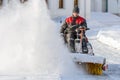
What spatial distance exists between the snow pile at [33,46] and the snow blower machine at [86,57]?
34cm

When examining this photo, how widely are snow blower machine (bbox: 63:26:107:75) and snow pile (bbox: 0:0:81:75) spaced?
0.34 meters

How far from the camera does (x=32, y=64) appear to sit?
10.6 metres

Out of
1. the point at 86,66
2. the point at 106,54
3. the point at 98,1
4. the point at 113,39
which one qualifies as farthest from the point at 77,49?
the point at 98,1

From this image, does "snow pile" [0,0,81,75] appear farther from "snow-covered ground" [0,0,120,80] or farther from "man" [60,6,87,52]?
"man" [60,6,87,52]

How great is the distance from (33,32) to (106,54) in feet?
17.7

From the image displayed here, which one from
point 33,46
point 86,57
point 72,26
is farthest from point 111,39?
point 86,57

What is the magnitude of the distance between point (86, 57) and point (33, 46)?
1.33 metres

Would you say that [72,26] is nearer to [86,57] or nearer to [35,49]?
[35,49]

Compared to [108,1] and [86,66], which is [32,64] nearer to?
[86,66]

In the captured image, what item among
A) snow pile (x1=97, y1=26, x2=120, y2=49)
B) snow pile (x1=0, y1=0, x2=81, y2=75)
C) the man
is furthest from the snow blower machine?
snow pile (x1=97, y1=26, x2=120, y2=49)

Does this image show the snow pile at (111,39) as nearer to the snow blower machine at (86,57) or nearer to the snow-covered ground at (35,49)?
the snow blower machine at (86,57)

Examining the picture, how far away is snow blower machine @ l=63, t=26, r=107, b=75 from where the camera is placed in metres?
10.2

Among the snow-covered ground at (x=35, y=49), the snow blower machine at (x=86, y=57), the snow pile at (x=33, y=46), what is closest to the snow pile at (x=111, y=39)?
the snow blower machine at (x=86, y=57)

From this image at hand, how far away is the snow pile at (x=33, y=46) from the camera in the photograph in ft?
34.4
